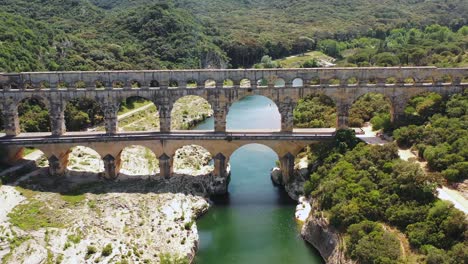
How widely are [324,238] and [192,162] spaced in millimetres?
19470

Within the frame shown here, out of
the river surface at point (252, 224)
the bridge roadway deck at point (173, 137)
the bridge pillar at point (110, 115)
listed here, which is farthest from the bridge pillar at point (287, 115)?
the bridge pillar at point (110, 115)

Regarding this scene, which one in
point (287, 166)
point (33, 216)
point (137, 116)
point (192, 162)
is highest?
point (137, 116)

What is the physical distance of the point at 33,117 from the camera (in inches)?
2015

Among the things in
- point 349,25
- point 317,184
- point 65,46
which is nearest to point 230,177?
point 317,184

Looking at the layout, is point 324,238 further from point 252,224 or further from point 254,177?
point 254,177

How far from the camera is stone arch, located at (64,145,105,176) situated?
150 ft

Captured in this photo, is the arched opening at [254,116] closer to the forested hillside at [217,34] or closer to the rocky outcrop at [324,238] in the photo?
the forested hillside at [217,34]

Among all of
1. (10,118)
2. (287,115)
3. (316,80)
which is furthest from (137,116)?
(316,80)

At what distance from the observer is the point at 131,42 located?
88.7 m

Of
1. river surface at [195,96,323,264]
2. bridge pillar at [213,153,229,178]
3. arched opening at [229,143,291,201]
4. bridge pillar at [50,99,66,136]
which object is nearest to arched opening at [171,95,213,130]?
arched opening at [229,143,291,201]

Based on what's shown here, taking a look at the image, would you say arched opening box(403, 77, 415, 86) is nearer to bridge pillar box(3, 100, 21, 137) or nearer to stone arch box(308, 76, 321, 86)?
stone arch box(308, 76, 321, 86)

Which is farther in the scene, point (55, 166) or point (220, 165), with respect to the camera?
point (220, 165)

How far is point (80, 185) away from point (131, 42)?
5121 centimetres

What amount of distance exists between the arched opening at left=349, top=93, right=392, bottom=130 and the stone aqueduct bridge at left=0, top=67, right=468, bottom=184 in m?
2.35
